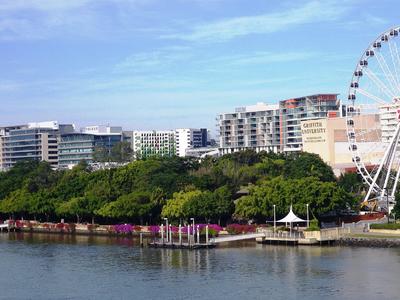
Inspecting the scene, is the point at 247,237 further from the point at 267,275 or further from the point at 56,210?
the point at 56,210

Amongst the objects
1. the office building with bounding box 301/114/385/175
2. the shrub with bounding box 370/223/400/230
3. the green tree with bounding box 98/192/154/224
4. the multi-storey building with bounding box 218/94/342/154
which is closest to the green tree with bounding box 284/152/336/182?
the office building with bounding box 301/114/385/175

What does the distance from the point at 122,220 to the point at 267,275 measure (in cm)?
3969

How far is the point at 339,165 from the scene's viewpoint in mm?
125562

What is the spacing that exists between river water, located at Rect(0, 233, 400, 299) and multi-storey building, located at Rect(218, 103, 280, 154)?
105 metres

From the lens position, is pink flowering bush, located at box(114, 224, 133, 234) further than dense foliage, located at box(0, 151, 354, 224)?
Yes

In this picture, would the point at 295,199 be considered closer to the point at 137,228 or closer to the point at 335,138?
the point at 137,228

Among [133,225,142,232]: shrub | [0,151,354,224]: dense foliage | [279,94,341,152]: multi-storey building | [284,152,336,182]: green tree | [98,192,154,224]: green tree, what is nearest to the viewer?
[0,151,354,224]: dense foliage

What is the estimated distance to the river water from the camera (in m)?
51.2

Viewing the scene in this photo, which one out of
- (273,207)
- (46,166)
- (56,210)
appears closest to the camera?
(273,207)

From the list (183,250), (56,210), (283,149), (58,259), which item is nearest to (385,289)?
(183,250)

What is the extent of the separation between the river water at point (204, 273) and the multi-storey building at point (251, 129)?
105 meters

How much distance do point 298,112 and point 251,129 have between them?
51.1ft

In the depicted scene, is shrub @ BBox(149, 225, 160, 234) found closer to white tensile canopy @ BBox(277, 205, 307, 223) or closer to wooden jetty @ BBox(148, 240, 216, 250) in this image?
wooden jetty @ BBox(148, 240, 216, 250)

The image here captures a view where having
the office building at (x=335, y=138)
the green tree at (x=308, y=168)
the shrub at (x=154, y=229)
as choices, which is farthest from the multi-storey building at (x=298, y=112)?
the shrub at (x=154, y=229)
